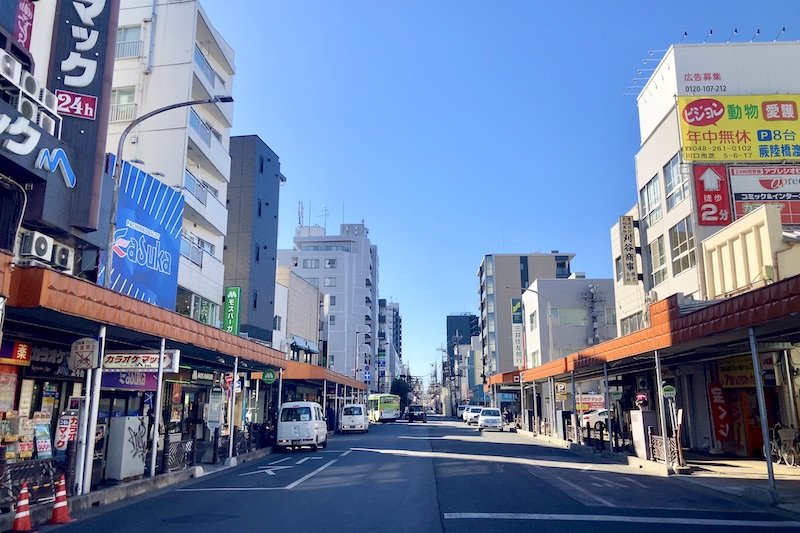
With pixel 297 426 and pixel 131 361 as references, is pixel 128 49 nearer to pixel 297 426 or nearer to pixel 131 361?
pixel 297 426

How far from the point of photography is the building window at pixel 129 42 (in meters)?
29.6

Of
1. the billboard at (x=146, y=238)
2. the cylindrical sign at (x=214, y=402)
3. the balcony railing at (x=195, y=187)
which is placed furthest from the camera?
the cylindrical sign at (x=214, y=402)

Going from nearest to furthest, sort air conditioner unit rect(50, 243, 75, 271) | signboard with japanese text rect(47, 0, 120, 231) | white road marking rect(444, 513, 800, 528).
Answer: white road marking rect(444, 513, 800, 528)
air conditioner unit rect(50, 243, 75, 271)
signboard with japanese text rect(47, 0, 120, 231)

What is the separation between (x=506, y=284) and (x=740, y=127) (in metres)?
73.8

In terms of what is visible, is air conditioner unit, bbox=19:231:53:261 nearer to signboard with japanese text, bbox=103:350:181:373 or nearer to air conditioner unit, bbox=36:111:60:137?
air conditioner unit, bbox=36:111:60:137

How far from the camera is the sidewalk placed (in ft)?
42.3

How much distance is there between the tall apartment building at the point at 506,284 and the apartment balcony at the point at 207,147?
230ft

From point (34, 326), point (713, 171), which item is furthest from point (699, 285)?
point (34, 326)

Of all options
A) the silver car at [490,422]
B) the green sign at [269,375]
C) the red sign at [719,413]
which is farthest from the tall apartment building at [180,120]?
the silver car at [490,422]

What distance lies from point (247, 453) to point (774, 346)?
1861 cm

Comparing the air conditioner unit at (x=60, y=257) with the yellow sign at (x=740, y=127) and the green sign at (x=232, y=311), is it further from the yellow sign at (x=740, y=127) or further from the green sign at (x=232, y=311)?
the yellow sign at (x=740, y=127)

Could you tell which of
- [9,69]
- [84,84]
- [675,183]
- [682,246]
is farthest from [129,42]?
[682,246]

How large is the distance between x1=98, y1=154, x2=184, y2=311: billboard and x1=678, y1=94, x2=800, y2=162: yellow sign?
21.6 meters

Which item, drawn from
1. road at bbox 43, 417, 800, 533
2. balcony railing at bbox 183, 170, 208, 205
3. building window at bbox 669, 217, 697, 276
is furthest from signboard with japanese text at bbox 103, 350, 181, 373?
building window at bbox 669, 217, 697, 276
